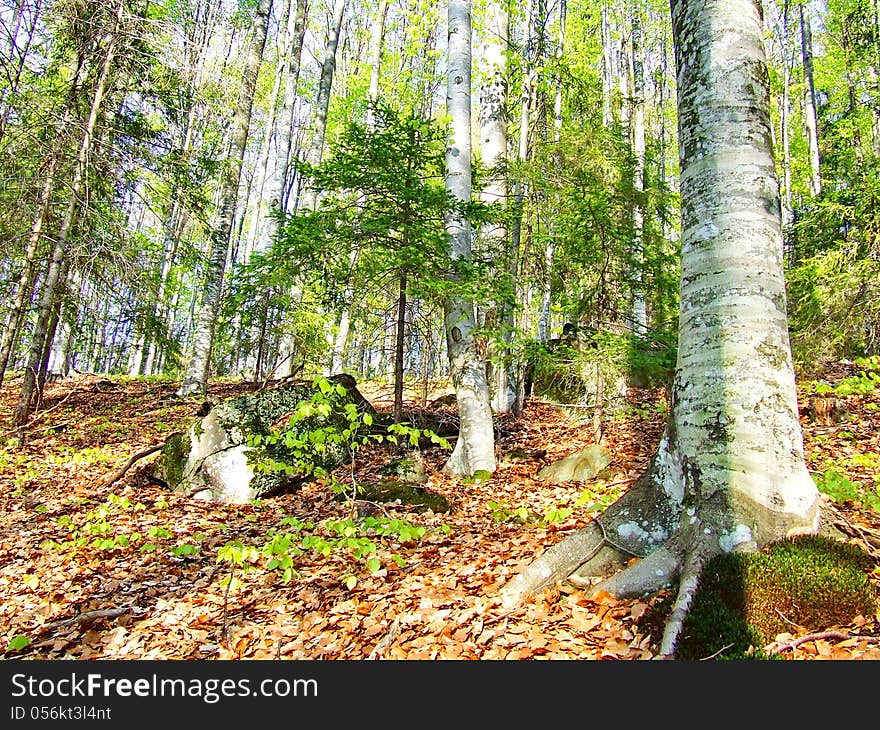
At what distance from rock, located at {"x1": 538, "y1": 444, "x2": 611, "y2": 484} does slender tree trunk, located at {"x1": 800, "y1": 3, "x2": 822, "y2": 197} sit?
40.7ft

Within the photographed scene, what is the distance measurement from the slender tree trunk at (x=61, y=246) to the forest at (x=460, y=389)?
0.07m

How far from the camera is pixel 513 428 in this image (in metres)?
9.06

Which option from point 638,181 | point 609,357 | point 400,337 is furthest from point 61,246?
point 638,181

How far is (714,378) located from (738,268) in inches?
26.0

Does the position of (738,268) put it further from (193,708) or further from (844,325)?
(844,325)

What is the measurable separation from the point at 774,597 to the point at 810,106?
18012 mm

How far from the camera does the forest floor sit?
2957 mm

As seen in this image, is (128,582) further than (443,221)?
No

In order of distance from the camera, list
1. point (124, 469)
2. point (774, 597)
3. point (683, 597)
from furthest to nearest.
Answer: point (124, 469)
point (683, 597)
point (774, 597)

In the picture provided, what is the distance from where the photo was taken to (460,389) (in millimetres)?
6941

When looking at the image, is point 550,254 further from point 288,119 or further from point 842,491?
point 288,119

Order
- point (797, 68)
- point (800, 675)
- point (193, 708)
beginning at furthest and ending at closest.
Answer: point (797, 68) → point (193, 708) → point (800, 675)

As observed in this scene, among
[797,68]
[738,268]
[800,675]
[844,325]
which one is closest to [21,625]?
[800,675]

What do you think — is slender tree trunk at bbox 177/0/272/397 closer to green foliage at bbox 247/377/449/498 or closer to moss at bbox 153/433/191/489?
moss at bbox 153/433/191/489
